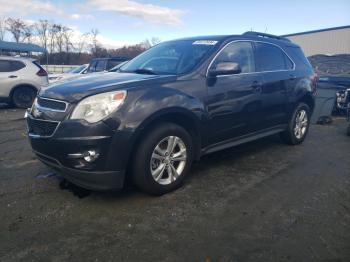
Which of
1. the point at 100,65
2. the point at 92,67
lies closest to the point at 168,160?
the point at 100,65

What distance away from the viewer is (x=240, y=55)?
4824 millimetres

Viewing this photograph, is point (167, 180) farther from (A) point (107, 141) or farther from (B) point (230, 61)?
(B) point (230, 61)

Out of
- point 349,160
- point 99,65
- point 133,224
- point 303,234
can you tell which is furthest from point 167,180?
point 99,65

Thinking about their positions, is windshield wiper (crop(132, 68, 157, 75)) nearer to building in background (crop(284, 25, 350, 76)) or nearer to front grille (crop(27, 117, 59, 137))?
front grille (crop(27, 117, 59, 137))

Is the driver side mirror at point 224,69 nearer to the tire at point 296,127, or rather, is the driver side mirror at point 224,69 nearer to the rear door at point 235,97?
the rear door at point 235,97

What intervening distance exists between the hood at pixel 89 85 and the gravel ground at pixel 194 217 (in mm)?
1122

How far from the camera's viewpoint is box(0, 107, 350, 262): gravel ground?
2809 millimetres

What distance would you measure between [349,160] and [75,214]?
14.1 feet

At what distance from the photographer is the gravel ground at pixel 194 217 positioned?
9.21 feet

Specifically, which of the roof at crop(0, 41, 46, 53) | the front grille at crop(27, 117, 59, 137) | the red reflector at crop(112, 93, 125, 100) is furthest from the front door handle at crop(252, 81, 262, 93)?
the roof at crop(0, 41, 46, 53)

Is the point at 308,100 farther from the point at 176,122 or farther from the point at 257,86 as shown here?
the point at 176,122

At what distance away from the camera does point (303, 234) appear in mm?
3104

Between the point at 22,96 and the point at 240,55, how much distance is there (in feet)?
29.7

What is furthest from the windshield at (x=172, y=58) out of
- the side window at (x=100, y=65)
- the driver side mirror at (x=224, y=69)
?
the side window at (x=100, y=65)
